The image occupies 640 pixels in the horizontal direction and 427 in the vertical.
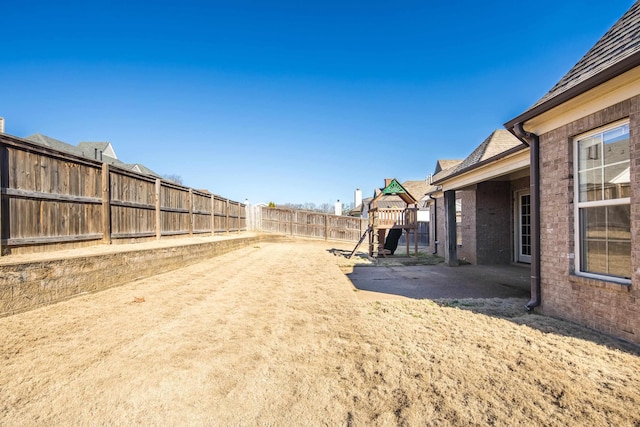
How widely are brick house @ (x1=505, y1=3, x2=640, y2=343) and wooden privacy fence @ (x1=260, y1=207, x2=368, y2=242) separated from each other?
1614 centimetres

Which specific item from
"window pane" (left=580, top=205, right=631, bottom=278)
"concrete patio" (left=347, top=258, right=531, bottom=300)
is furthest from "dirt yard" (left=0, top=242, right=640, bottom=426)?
"concrete patio" (left=347, top=258, right=531, bottom=300)

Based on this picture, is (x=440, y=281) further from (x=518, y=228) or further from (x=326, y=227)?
(x=326, y=227)

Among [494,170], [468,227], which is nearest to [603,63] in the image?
[494,170]

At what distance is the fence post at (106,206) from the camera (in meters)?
6.21

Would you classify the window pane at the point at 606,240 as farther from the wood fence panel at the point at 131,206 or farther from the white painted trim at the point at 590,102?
the wood fence panel at the point at 131,206

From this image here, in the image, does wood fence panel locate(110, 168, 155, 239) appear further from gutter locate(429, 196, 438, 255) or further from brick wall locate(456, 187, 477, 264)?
gutter locate(429, 196, 438, 255)

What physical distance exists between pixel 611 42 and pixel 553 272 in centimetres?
329

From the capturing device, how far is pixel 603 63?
3699mm

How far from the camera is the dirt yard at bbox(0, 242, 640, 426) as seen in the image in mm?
2135

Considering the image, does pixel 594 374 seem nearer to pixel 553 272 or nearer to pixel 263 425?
pixel 553 272

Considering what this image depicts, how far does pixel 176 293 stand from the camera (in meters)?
5.40

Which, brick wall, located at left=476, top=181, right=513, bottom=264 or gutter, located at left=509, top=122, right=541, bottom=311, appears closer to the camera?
gutter, located at left=509, top=122, right=541, bottom=311

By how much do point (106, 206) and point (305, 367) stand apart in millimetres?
5834

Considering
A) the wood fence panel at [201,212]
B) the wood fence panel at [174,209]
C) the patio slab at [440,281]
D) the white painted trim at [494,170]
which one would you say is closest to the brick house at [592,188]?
the patio slab at [440,281]
